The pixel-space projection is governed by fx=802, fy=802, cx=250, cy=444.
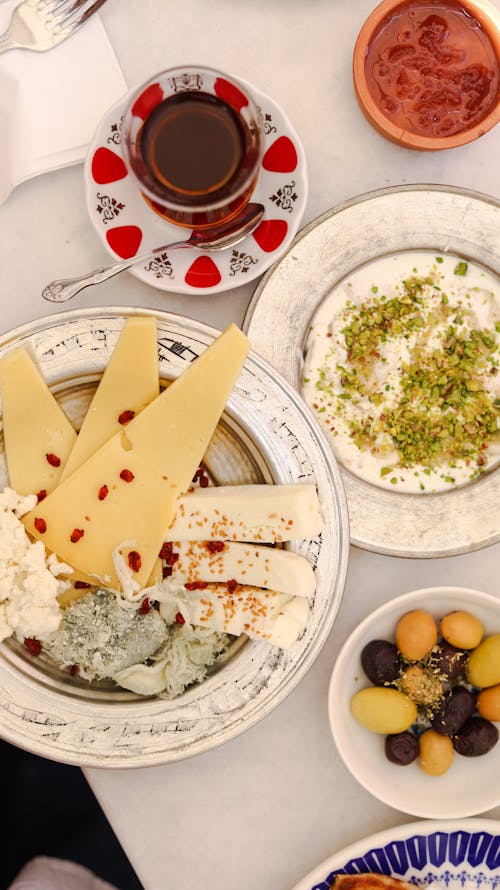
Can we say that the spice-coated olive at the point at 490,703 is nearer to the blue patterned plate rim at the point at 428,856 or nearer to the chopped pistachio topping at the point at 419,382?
the blue patterned plate rim at the point at 428,856

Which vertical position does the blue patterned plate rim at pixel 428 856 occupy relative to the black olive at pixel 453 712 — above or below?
below

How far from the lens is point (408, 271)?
4.73 ft

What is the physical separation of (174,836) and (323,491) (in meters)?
0.74

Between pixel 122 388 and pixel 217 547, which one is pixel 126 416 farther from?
pixel 217 547

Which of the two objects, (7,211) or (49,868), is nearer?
(7,211)

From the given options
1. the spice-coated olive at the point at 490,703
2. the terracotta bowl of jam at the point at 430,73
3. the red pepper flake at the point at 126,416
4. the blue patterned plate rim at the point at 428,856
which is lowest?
the blue patterned plate rim at the point at 428,856

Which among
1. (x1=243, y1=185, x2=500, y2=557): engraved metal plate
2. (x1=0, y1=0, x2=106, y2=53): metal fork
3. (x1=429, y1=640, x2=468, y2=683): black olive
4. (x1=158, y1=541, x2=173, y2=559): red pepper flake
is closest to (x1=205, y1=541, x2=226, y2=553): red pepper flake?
(x1=158, y1=541, x2=173, y2=559): red pepper flake

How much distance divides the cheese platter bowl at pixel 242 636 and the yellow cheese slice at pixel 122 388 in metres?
0.02

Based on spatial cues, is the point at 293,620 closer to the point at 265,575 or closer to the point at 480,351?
the point at 265,575

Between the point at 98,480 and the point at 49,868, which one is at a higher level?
the point at 98,480

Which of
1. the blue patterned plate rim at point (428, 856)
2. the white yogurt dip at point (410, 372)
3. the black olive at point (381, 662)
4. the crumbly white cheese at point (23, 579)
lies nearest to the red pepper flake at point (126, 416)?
the crumbly white cheese at point (23, 579)

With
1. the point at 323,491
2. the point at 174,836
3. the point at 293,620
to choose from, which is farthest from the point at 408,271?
the point at 174,836

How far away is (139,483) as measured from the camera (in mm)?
1326

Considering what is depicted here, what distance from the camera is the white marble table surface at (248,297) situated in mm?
1464
